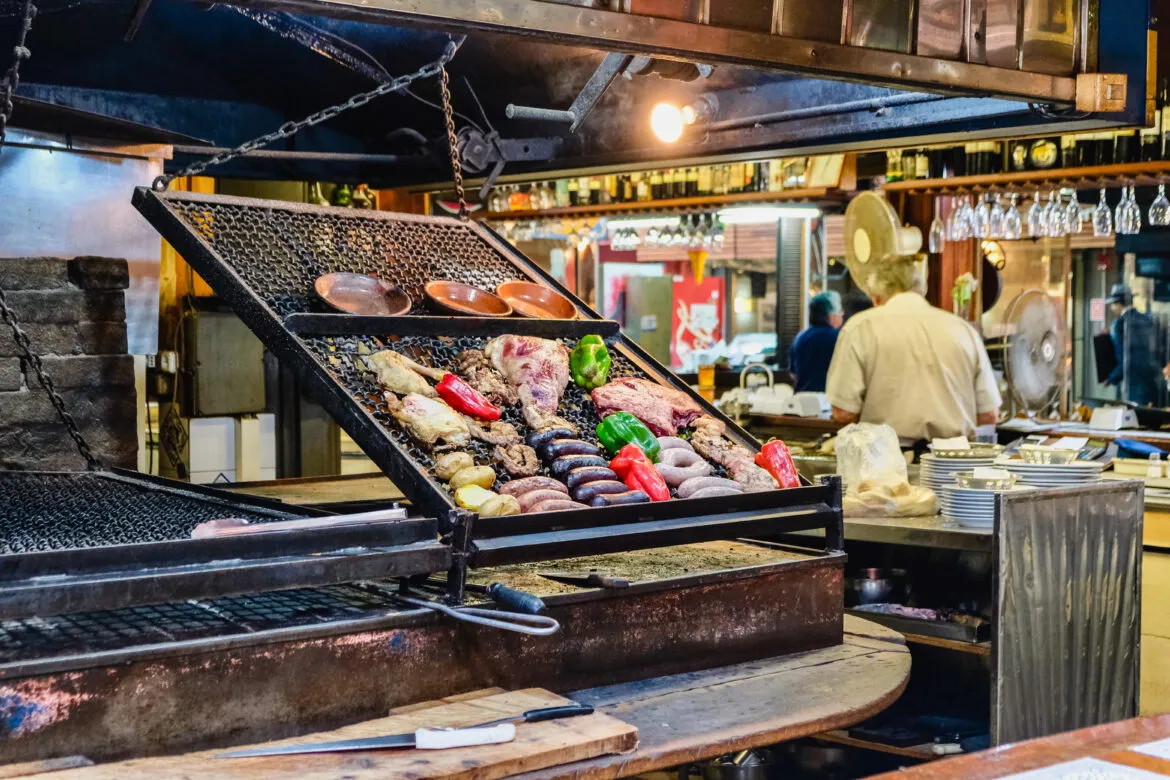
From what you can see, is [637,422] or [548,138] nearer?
[637,422]

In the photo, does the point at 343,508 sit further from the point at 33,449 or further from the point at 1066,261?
the point at 1066,261

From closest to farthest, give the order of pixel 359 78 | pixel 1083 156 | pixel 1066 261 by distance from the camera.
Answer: pixel 359 78, pixel 1083 156, pixel 1066 261

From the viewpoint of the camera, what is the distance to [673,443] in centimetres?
291

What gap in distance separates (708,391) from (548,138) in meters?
6.07

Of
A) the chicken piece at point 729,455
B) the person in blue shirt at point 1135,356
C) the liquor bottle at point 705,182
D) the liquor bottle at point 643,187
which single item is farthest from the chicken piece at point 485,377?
the person in blue shirt at point 1135,356

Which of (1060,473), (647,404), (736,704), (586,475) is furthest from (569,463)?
(1060,473)

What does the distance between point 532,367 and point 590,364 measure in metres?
0.18

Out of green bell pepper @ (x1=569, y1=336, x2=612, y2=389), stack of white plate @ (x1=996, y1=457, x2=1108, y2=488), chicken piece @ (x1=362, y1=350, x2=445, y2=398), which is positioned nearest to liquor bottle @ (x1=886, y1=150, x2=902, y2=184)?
stack of white plate @ (x1=996, y1=457, x2=1108, y2=488)

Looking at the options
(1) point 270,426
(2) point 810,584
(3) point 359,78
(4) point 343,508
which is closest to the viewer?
(2) point 810,584

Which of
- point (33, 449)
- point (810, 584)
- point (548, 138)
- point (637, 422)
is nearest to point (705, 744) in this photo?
point (810, 584)

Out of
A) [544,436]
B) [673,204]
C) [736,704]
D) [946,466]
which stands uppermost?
[673,204]

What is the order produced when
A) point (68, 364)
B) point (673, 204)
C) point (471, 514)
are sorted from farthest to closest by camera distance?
point (673, 204) < point (68, 364) < point (471, 514)

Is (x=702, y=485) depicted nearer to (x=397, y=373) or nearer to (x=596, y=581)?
(x=596, y=581)

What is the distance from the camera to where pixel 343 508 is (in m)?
2.99
